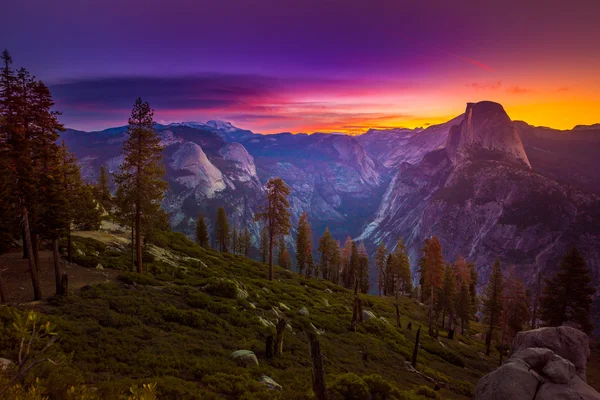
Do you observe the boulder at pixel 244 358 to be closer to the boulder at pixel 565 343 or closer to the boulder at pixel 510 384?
the boulder at pixel 510 384

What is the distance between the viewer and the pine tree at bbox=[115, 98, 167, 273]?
28.7 m

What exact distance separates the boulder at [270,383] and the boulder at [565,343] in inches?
708

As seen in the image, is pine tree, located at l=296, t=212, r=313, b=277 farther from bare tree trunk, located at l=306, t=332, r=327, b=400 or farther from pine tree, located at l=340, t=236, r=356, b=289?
bare tree trunk, located at l=306, t=332, r=327, b=400

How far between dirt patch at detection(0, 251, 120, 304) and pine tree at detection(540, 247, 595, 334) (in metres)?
53.6

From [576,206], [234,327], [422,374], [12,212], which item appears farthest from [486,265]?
[12,212]

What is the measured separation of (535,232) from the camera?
547 ft

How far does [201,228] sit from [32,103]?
222ft

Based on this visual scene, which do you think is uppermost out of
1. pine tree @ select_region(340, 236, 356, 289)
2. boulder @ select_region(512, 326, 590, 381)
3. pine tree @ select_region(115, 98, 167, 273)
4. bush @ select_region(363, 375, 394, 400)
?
pine tree @ select_region(115, 98, 167, 273)

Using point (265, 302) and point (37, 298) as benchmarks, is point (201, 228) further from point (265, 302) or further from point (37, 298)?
point (37, 298)

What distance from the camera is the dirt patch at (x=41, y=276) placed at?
21.7 metres

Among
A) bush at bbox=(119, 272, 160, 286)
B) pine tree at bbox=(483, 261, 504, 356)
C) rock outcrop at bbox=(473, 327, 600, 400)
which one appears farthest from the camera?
pine tree at bbox=(483, 261, 504, 356)

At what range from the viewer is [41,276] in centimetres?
2597

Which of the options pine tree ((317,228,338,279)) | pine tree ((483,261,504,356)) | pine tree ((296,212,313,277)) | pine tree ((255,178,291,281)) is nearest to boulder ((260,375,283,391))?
pine tree ((255,178,291,281))

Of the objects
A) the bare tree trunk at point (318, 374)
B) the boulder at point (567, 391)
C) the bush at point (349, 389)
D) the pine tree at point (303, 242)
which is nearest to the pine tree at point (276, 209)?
the bush at point (349, 389)
